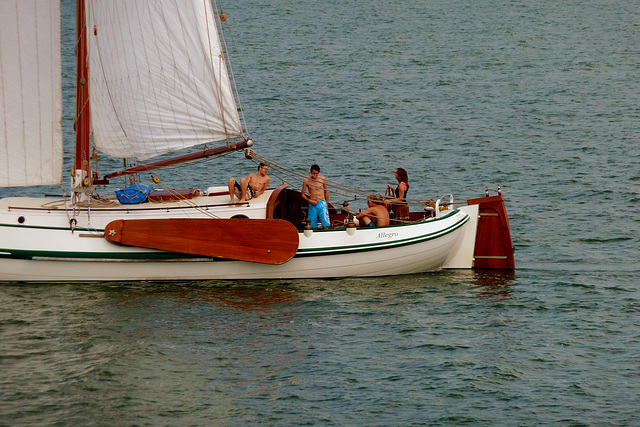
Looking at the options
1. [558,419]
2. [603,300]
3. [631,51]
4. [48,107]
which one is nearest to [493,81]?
[631,51]

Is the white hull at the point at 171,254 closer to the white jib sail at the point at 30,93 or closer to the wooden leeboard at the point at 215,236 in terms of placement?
the wooden leeboard at the point at 215,236

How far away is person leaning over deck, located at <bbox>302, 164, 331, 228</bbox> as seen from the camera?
20172 mm

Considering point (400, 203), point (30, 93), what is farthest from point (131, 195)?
point (400, 203)

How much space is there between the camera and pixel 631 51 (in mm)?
50312

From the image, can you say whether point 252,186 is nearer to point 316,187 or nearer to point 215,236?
point 316,187

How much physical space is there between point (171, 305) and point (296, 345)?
10.5 feet

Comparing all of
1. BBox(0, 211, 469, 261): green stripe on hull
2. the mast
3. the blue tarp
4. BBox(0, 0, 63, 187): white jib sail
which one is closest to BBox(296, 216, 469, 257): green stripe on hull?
BBox(0, 211, 469, 261): green stripe on hull

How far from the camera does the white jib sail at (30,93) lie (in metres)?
18.8

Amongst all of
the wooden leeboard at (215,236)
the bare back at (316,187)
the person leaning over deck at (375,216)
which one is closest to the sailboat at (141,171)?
the wooden leeboard at (215,236)

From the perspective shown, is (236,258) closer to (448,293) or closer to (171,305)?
(171,305)

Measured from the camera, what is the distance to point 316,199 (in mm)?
20297

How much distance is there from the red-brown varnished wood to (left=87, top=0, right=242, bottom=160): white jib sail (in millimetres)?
5827

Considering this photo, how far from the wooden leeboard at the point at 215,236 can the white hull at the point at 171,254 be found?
1.26 feet

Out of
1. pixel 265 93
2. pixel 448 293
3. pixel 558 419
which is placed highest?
pixel 265 93
